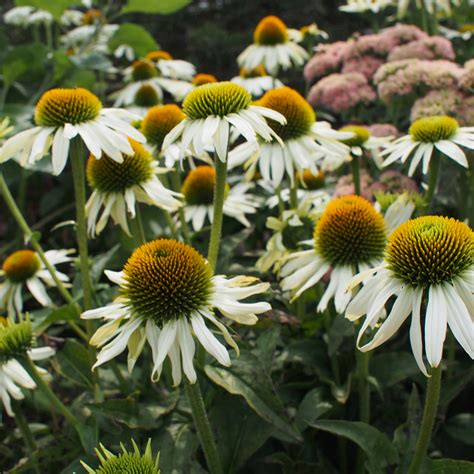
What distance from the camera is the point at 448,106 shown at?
6.84 feet

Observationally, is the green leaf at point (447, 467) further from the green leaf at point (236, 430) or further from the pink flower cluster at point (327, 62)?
the pink flower cluster at point (327, 62)

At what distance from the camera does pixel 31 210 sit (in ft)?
13.0

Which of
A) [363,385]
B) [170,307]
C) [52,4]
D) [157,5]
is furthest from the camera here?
[52,4]

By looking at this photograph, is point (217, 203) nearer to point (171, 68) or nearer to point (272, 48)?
point (272, 48)

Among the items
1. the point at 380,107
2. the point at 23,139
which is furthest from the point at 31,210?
the point at 23,139

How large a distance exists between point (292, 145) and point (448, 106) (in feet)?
1.86

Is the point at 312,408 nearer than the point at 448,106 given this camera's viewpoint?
Yes

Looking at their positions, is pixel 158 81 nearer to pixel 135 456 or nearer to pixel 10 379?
pixel 10 379

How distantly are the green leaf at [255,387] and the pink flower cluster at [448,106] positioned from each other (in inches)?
39.4

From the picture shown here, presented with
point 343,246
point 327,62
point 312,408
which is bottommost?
point 312,408

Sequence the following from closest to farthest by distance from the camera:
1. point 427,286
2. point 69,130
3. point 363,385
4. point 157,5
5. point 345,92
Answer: point 427,286 < point 69,130 < point 363,385 < point 345,92 < point 157,5

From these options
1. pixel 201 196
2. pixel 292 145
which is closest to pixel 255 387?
pixel 292 145

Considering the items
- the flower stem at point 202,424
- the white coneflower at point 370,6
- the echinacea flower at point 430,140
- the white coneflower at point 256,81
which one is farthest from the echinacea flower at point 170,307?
the white coneflower at point 370,6

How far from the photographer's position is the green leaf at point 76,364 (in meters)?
1.87
